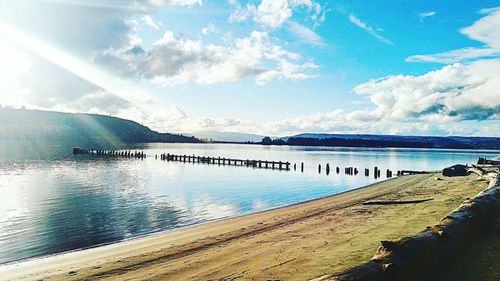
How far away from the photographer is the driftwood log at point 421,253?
20.4 ft

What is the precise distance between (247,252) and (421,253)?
213 inches

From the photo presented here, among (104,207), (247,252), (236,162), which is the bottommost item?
(104,207)

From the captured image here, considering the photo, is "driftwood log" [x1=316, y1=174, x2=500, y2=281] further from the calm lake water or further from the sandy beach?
the calm lake water

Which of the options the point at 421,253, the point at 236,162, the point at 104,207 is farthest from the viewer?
the point at 236,162

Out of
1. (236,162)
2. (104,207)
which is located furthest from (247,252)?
(236,162)

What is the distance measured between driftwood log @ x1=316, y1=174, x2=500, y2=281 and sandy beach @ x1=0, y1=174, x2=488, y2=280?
1541 millimetres

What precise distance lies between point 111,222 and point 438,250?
1733 cm

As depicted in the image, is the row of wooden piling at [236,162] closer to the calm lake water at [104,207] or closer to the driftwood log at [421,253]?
the calm lake water at [104,207]

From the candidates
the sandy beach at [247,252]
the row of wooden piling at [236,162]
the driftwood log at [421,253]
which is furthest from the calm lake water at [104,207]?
the row of wooden piling at [236,162]

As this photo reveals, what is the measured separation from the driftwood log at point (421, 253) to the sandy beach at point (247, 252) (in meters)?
1.54

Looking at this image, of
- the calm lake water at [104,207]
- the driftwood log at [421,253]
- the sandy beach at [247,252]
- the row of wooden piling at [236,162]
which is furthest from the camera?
the row of wooden piling at [236,162]

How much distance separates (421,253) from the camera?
7.24 meters

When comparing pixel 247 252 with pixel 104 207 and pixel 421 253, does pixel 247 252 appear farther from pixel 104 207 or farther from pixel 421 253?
pixel 104 207

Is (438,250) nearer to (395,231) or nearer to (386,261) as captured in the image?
(386,261)
